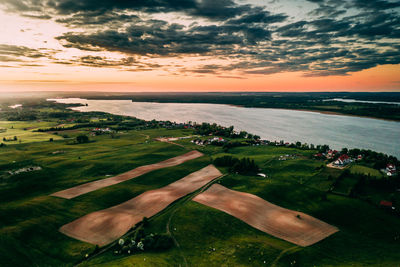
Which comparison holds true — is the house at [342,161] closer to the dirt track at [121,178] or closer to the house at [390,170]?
the house at [390,170]

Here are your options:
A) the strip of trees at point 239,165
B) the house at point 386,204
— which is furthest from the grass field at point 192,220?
the strip of trees at point 239,165

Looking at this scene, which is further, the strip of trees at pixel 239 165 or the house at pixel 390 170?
the strip of trees at pixel 239 165

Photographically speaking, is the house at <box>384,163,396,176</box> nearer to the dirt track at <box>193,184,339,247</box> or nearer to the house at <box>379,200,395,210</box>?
the house at <box>379,200,395,210</box>

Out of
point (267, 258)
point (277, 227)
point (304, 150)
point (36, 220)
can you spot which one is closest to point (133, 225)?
point (36, 220)

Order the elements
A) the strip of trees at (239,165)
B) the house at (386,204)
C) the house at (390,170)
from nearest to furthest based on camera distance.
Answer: the house at (386,204) → the house at (390,170) → the strip of trees at (239,165)

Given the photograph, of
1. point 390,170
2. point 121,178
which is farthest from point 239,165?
point 390,170

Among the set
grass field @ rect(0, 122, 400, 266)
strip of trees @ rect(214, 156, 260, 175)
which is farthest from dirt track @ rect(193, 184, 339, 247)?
strip of trees @ rect(214, 156, 260, 175)
